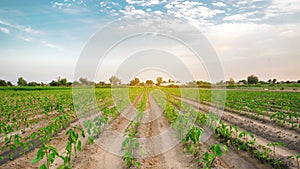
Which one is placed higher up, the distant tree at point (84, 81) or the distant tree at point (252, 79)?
the distant tree at point (252, 79)

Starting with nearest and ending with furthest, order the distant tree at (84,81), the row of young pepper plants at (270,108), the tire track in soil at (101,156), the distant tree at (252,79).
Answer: the tire track in soil at (101,156)
the distant tree at (84,81)
the row of young pepper plants at (270,108)
the distant tree at (252,79)

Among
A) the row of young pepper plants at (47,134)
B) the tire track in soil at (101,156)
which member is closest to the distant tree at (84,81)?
the row of young pepper plants at (47,134)

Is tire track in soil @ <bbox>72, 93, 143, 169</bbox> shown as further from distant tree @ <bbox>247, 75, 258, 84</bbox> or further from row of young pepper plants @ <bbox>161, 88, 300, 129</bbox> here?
distant tree @ <bbox>247, 75, 258, 84</bbox>

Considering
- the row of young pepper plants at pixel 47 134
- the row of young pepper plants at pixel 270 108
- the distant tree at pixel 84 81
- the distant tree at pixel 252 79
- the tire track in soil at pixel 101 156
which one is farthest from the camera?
the distant tree at pixel 252 79

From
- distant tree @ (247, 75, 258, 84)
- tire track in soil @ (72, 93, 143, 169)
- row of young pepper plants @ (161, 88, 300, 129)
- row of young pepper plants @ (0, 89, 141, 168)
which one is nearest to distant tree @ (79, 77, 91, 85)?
row of young pepper plants @ (0, 89, 141, 168)

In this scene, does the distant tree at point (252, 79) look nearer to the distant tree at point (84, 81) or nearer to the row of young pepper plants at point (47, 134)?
the row of young pepper plants at point (47, 134)

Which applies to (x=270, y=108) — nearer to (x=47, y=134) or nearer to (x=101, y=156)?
(x=101, y=156)

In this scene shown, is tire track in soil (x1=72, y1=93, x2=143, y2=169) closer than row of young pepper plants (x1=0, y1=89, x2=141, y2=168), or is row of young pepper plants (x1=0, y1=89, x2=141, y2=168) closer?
row of young pepper plants (x1=0, y1=89, x2=141, y2=168)

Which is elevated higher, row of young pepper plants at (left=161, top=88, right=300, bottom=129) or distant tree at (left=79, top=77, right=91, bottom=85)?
distant tree at (left=79, top=77, right=91, bottom=85)

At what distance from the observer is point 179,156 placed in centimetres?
607

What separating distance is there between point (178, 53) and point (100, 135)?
4327 millimetres

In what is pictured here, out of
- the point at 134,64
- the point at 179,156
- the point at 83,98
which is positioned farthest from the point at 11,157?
the point at 83,98

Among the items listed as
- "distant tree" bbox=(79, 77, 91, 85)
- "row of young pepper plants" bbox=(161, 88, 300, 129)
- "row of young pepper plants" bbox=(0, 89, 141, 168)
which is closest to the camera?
"row of young pepper plants" bbox=(0, 89, 141, 168)

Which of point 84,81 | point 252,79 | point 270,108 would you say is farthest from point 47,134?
point 252,79
